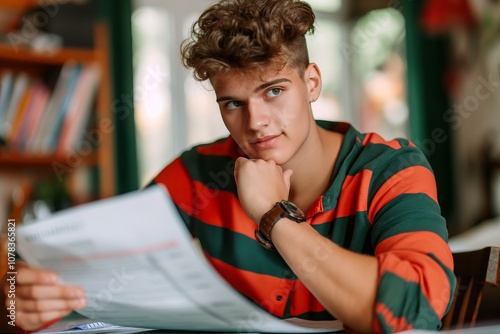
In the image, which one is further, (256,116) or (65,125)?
(65,125)

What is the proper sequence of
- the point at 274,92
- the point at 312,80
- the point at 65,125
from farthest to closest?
the point at 65,125 < the point at 312,80 < the point at 274,92

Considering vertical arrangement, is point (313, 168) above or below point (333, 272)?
above

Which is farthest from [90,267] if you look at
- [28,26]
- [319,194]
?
[28,26]

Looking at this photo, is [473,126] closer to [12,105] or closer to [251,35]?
[12,105]

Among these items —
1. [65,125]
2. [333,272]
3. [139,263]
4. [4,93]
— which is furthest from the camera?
[65,125]

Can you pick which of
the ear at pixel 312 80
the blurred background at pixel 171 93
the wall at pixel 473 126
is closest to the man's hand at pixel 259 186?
the ear at pixel 312 80

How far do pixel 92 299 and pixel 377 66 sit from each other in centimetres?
377

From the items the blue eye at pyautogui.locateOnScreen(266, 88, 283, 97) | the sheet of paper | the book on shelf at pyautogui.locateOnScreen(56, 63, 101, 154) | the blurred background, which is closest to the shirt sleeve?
the sheet of paper

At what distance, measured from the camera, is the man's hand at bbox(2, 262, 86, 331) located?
2.39ft

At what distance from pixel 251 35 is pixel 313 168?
30cm

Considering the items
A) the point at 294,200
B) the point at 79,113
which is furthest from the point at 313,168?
the point at 79,113

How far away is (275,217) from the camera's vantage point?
0.83 metres

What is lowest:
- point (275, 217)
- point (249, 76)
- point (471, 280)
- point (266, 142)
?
point (471, 280)

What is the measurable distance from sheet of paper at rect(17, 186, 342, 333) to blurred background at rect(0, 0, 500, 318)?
201 centimetres
